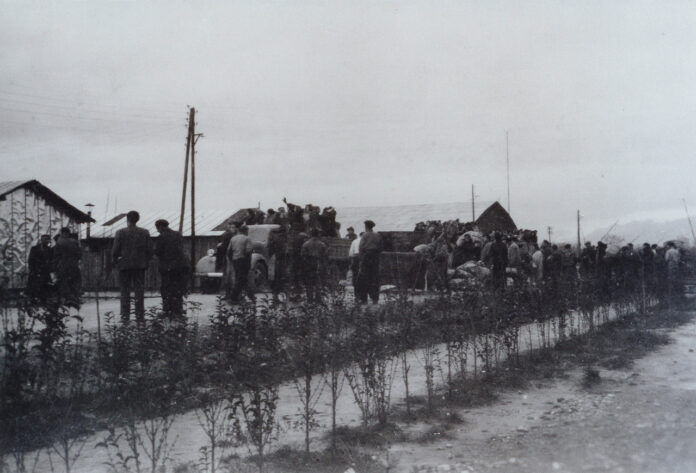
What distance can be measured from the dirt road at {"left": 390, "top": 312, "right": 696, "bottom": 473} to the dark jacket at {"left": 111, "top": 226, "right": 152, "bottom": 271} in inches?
238

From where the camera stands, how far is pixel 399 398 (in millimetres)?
7402

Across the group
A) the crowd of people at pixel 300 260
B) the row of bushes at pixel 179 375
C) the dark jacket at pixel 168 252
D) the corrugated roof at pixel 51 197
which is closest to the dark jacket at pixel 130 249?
the dark jacket at pixel 168 252

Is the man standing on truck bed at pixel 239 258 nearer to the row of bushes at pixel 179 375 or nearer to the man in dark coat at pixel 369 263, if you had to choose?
the man in dark coat at pixel 369 263

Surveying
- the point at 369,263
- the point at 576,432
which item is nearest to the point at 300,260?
the point at 369,263

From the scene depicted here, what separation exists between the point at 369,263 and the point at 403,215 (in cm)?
2371

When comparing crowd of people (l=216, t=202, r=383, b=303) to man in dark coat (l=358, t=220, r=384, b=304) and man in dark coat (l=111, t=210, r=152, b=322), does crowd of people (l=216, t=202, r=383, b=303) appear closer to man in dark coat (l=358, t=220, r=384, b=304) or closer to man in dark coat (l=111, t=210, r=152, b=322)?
man in dark coat (l=358, t=220, r=384, b=304)

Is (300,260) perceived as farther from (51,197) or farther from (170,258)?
(51,197)

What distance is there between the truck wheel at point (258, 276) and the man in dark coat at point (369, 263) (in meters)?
3.39

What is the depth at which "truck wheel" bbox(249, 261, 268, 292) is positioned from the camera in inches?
637

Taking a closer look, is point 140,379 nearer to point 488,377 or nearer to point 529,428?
point 529,428

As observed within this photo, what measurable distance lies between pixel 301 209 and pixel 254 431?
14.3 metres

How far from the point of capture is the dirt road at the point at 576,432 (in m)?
5.02

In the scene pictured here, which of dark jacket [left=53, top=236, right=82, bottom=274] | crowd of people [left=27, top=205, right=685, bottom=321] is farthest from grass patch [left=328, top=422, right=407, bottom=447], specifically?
dark jacket [left=53, top=236, right=82, bottom=274]

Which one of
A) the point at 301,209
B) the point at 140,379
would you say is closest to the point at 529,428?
the point at 140,379
